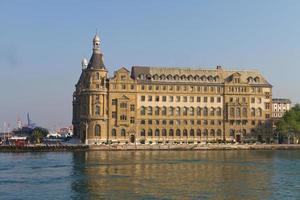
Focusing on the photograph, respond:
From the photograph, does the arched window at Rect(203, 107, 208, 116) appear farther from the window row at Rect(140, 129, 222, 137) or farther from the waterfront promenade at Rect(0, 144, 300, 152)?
the waterfront promenade at Rect(0, 144, 300, 152)

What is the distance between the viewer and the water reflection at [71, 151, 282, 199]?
200 feet

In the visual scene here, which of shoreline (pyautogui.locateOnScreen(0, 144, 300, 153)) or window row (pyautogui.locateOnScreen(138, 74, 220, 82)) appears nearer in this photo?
shoreline (pyautogui.locateOnScreen(0, 144, 300, 153))

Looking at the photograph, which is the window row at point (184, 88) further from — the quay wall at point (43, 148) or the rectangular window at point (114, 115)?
the quay wall at point (43, 148)

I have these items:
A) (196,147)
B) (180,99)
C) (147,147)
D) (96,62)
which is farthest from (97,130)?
(196,147)

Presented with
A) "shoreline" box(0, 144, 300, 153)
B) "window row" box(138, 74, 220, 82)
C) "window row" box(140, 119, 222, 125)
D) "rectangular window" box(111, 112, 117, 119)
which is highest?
"window row" box(138, 74, 220, 82)

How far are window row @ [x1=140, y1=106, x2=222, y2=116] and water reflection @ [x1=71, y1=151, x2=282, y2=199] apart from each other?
71171 mm

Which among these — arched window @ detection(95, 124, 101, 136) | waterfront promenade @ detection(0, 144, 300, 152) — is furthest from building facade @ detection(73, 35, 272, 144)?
waterfront promenade @ detection(0, 144, 300, 152)

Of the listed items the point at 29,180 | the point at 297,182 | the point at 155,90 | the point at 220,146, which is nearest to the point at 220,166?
the point at 297,182

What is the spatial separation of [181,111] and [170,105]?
4.27m

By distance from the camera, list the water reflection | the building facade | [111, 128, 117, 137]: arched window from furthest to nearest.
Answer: [111, 128, 117, 137]: arched window → the building facade → the water reflection

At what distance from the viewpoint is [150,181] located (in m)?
72.8

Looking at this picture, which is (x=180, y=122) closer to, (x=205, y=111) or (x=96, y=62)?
(x=205, y=111)

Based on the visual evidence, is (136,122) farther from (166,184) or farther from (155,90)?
(166,184)

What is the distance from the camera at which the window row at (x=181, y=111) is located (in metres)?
172
